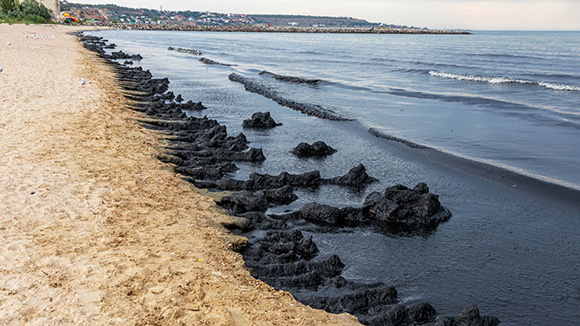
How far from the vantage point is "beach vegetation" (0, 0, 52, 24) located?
81.0 meters

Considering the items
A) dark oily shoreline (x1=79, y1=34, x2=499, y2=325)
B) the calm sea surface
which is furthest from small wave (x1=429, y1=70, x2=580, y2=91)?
dark oily shoreline (x1=79, y1=34, x2=499, y2=325)

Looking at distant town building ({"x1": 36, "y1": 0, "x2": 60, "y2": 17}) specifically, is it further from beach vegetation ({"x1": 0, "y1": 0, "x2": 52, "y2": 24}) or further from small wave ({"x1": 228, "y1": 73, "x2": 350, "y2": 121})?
small wave ({"x1": 228, "y1": 73, "x2": 350, "y2": 121})

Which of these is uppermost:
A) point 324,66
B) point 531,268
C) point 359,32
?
point 359,32

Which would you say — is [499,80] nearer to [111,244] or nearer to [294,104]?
[294,104]

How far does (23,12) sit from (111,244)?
101m

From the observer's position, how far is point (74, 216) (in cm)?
744

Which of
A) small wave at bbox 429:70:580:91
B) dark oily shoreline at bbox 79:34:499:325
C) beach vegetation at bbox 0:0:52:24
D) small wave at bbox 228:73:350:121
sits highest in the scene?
beach vegetation at bbox 0:0:52:24

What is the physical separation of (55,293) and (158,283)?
1178 mm

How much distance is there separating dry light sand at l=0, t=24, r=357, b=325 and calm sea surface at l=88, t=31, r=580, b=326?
215 centimetres

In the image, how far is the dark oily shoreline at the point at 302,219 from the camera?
6.04 m

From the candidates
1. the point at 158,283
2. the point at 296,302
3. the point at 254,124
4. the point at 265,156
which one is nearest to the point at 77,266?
the point at 158,283

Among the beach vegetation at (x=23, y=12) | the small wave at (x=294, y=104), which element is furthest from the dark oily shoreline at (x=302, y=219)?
the beach vegetation at (x=23, y=12)

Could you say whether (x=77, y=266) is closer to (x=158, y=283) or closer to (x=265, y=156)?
(x=158, y=283)

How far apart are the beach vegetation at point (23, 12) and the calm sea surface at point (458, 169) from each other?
2626 inches
